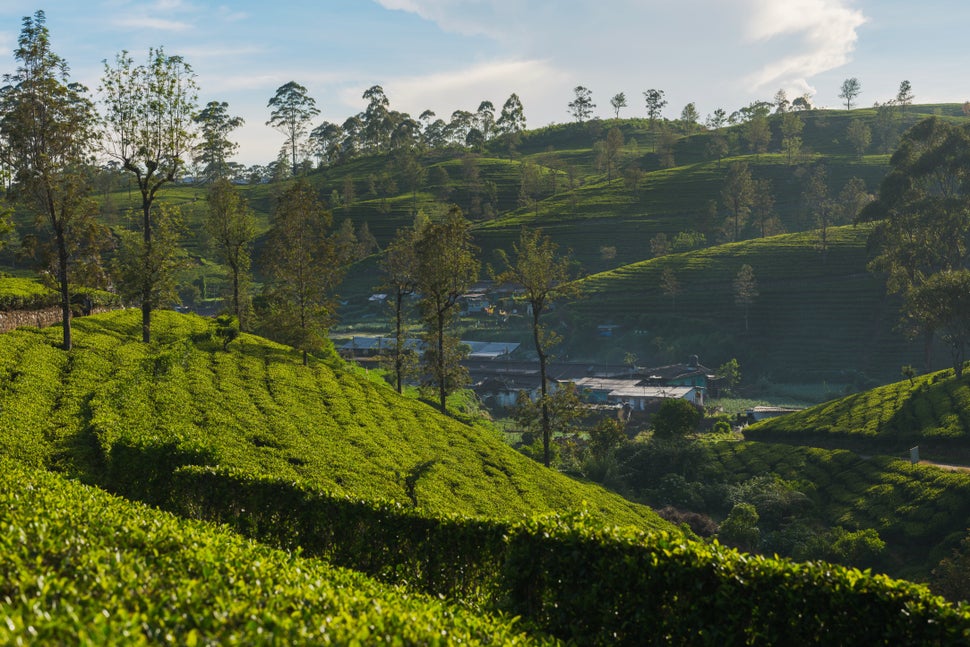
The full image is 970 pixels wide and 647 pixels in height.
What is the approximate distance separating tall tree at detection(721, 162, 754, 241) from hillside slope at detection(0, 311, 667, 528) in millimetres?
106947

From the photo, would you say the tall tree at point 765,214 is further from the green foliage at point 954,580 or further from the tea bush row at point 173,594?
the tea bush row at point 173,594

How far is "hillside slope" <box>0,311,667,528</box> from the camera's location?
20.4 meters

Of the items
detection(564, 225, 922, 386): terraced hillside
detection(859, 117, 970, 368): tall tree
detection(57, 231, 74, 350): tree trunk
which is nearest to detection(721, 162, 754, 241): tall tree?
detection(564, 225, 922, 386): terraced hillside

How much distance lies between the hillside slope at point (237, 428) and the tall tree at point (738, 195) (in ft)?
351

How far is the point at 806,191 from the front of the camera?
486ft

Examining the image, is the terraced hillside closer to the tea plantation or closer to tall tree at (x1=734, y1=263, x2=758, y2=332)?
tall tree at (x1=734, y1=263, x2=758, y2=332)

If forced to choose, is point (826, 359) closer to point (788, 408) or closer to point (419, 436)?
point (788, 408)

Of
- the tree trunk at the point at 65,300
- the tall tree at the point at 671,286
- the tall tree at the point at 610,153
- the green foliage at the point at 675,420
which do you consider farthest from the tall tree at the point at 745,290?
the tree trunk at the point at 65,300

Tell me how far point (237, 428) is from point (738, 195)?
124249 millimetres

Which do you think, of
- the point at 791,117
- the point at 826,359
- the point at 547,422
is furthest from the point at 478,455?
the point at 791,117

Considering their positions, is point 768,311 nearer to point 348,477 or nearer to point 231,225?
point 231,225

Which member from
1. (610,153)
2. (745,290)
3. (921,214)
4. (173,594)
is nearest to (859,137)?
(610,153)

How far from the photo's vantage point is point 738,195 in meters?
133

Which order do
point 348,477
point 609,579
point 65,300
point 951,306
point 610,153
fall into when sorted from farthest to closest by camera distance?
1. point 610,153
2. point 951,306
3. point 65,300
4. point 348,477
5. point 609,579
